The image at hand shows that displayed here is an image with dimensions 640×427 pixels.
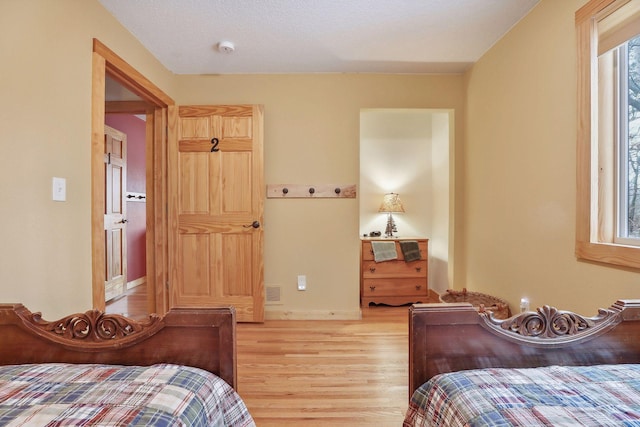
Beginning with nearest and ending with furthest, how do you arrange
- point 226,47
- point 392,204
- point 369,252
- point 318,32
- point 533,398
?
point 533,398 < point 318,32 < point 226,47 < point 369,252 < point 392,204

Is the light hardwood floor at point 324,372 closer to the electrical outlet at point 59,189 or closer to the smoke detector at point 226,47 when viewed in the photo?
the electrical outlet at point 59,189

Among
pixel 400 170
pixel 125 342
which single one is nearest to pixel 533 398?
pixel 125 342

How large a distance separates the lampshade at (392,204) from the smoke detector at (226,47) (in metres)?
2.31

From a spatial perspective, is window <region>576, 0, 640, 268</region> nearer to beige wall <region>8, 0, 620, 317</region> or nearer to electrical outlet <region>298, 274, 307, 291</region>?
beige wall <region>8, 0, 620, 317</region>

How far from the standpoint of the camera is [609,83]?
1.55m

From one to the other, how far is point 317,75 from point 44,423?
2971 millimetres

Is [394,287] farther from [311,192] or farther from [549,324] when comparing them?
[549,324]

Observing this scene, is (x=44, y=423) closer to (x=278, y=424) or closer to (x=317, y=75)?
(x=278, y=424)

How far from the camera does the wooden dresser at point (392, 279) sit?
134 inches

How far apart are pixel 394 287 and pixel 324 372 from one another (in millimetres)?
1629

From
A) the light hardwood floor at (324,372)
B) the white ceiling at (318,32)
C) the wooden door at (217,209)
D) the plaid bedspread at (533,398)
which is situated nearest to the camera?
the plaid bedspread at (533,398)

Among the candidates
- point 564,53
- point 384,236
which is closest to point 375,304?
point 384,236

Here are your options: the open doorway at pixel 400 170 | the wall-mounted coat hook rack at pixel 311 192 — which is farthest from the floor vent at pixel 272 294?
the open doorway at pixel 400 170

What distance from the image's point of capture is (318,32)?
2.27 metres
